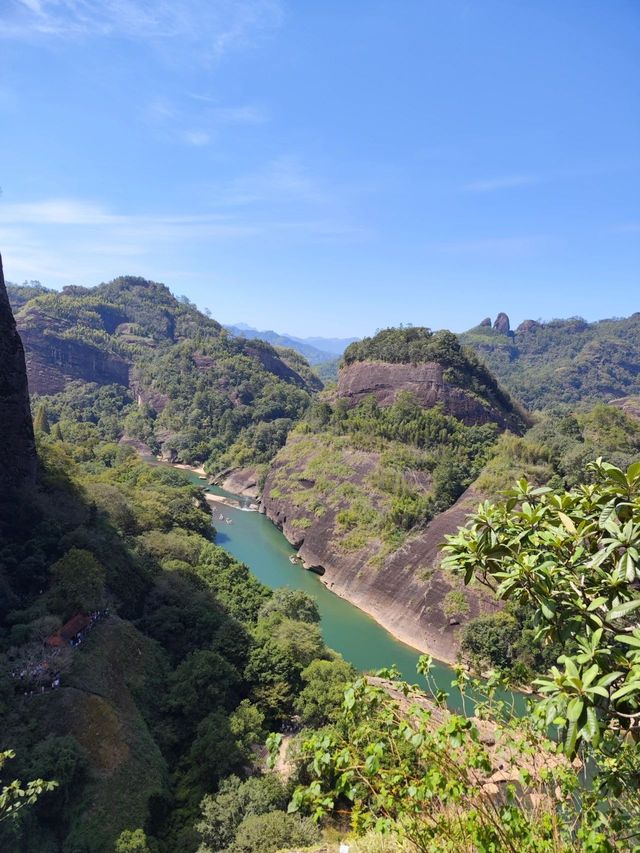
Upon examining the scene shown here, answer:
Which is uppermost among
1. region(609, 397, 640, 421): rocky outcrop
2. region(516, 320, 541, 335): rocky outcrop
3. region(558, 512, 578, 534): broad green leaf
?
region(516, 320, 541, 335): rocky outcrop

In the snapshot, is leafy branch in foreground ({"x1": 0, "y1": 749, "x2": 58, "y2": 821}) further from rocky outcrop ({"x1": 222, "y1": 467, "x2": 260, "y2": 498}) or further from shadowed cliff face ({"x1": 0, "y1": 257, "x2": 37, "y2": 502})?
rocky outcrop ({"x1": 222, "y1": 467, "x2": 260, "y2": 498})

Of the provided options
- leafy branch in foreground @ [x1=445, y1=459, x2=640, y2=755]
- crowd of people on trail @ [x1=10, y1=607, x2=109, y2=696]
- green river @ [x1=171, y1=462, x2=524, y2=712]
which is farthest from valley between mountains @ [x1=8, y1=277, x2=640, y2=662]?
leafy branch in foreground @ [x1=445, y1=459, x2=640, y2=755]

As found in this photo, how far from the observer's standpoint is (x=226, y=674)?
1823 centimetres

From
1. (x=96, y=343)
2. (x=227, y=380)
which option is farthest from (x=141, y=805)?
(x=96, y=343)

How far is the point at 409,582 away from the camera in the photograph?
31.9 m

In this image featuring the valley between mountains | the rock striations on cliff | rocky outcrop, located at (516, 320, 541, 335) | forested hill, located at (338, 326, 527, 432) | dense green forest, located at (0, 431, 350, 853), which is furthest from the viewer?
rocky outcrop, located at (516, 320, 541, 335)

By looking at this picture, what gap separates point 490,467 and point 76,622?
29.3 metres

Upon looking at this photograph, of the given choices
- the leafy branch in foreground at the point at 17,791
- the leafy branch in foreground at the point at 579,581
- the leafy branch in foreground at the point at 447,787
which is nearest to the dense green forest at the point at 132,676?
the leafy branch in foreground at the point at 17,791

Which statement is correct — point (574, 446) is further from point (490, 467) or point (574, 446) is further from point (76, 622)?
point (76, 622)

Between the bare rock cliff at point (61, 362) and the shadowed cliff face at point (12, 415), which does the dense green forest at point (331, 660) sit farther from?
the bare rock cliff at point (61, 362)

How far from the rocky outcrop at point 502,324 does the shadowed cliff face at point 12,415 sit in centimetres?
17953

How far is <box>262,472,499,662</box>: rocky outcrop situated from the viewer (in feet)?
92.0

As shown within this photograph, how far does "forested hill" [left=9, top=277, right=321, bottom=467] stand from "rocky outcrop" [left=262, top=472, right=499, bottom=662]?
28475 millimetres

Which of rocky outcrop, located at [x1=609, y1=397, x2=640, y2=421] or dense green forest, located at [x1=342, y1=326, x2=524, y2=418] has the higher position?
dense green forest, located at [x1=342, y1=326, x2=524, y2=418]
